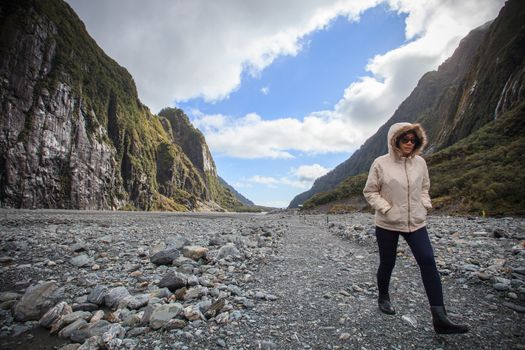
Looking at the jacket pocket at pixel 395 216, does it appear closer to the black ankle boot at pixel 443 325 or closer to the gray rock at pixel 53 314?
the black ankle boot at pixel 443 325

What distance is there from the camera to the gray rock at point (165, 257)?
764 centimetres

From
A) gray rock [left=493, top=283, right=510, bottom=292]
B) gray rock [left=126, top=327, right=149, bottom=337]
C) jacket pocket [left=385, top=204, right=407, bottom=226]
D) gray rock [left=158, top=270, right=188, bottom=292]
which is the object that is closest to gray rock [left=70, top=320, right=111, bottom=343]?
gray rock [left=126, top=327, right=149, bottom=337]

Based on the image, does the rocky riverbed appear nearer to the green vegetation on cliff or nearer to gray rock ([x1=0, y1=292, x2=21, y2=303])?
gray rock ([x1=0, y1=292, x2=21, y2=303])

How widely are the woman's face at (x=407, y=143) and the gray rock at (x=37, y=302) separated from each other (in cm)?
730

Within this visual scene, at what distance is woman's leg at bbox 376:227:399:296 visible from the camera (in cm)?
438

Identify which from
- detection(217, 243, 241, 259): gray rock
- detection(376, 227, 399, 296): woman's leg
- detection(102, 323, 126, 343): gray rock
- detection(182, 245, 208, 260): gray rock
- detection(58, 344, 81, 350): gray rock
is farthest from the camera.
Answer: detection(217, 243, 241, 259): gray rock

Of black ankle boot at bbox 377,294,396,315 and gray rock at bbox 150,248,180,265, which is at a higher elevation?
gray rock at bbox 150,248,180,265

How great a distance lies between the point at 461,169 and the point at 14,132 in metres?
101

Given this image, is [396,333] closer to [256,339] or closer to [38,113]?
[256,339]

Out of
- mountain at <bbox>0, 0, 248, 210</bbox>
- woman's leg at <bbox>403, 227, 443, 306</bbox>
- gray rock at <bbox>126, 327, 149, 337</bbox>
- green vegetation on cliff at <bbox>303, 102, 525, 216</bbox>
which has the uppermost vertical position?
mountain at <bbox>0, 0, 248, 210</bbox>

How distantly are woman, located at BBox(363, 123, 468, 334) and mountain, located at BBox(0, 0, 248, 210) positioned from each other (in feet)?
274

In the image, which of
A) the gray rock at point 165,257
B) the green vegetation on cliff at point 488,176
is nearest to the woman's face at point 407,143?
the gray rock at point 165,257

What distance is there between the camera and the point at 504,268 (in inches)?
259

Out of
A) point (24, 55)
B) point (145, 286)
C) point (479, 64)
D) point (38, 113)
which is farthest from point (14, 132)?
point (479, 64)
